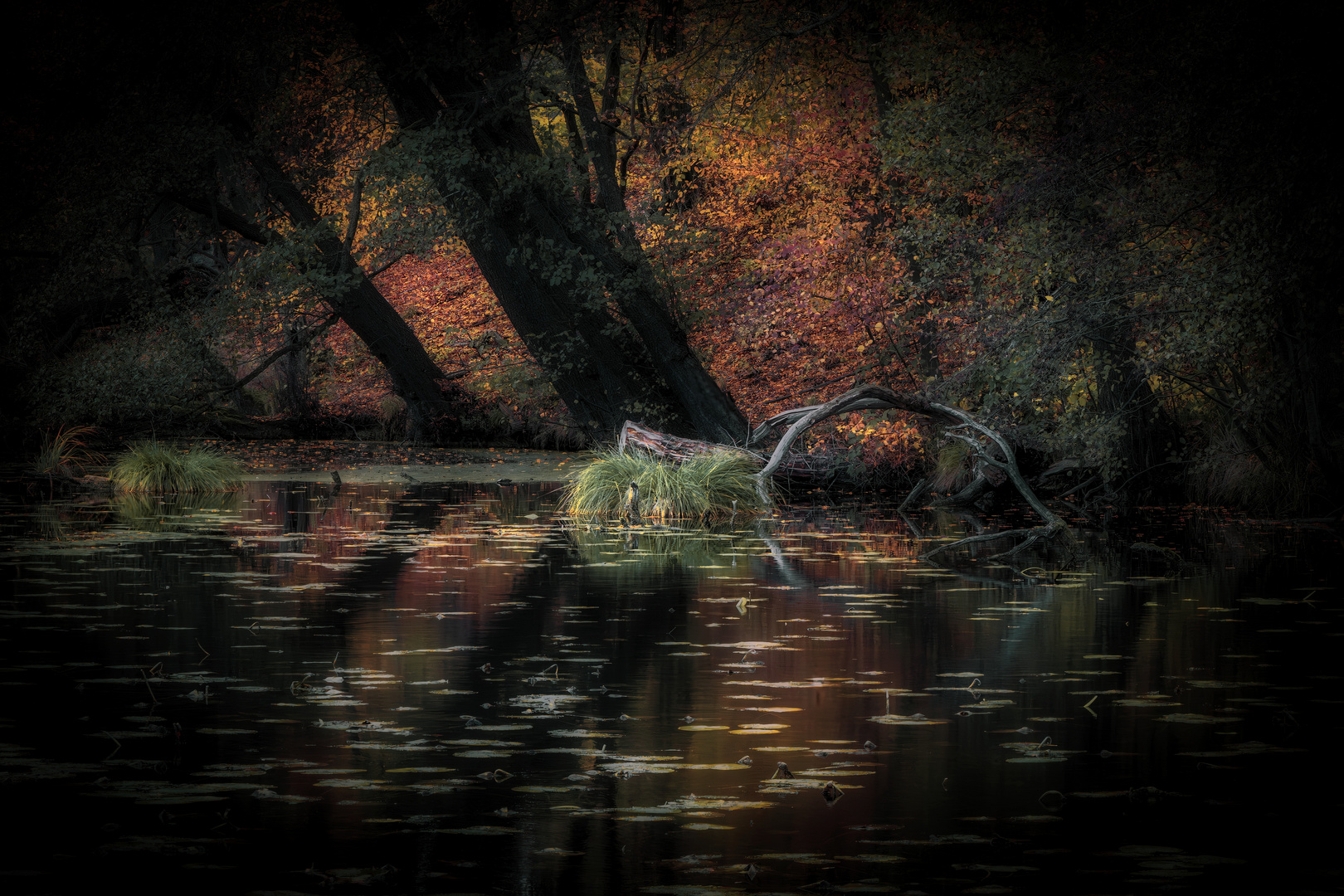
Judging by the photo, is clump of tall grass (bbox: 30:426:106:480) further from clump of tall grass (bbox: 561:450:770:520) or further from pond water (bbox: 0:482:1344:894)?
pond water (bbox: 0:482:1344:894)

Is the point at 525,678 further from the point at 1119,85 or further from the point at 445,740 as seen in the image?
the point at 1119,85

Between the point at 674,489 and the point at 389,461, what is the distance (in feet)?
35.4

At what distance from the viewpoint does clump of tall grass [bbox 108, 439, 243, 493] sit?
20.4 metres

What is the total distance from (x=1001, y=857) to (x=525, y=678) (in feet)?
10.5

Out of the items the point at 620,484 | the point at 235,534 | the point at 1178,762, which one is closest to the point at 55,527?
the point at 235,534

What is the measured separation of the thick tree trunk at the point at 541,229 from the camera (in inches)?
748

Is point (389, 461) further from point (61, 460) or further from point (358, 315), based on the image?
point (61, 460)

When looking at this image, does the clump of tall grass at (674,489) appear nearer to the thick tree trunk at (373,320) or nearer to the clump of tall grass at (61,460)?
the thick tree trunk at (373,320)

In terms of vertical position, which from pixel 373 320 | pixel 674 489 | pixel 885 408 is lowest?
pixel 674 489

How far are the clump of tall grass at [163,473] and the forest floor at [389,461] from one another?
1.95 meters

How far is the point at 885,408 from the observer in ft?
58.2

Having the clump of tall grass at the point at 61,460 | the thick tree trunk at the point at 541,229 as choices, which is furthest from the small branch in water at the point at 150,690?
the clump of tall grass at the point at 61,460

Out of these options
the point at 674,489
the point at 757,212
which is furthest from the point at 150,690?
the point at 757,212

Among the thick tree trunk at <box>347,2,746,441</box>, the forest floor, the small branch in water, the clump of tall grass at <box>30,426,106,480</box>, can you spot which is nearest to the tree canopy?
the thick tree trunk at <box>347,2,746,441</box>
